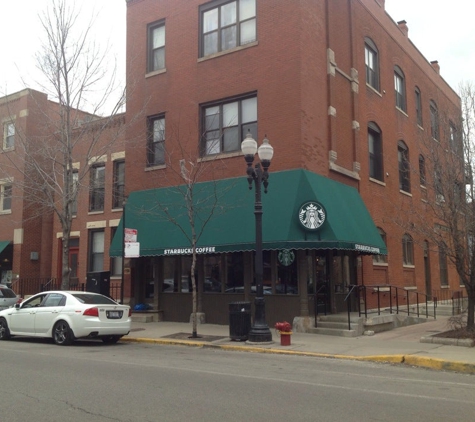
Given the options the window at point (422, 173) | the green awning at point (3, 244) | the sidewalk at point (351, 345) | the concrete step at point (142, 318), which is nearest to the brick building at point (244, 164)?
the window at point (422, 173)

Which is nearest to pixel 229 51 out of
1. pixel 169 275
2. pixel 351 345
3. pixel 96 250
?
pixel 169 275

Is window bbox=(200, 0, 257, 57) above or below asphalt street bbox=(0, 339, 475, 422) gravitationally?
above

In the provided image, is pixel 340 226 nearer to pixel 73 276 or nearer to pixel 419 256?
pixel 419 256

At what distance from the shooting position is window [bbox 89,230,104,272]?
23.9 metres

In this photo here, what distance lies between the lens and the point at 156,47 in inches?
848

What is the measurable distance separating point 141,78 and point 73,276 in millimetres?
9483

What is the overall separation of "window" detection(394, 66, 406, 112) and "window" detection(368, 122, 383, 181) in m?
3.59

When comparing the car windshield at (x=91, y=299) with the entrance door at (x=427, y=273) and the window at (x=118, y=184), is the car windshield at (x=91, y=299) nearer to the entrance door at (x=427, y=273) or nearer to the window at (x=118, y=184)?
the window at (x=118, y=184)

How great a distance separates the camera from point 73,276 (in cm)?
2450

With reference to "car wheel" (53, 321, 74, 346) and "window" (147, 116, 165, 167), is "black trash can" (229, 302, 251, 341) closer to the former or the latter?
"car wheel" (53, 321, 74, 346)

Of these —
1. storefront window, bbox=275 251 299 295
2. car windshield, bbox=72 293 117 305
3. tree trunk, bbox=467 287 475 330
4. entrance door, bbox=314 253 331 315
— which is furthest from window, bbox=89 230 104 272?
tree trunk, bbox=467 287 475 330

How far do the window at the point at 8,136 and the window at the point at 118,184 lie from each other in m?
6.80

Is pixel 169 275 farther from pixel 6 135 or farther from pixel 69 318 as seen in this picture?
pixel 6 135

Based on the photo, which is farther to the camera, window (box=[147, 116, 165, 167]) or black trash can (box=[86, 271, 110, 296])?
window (box=[147, 116, 165, 167])
